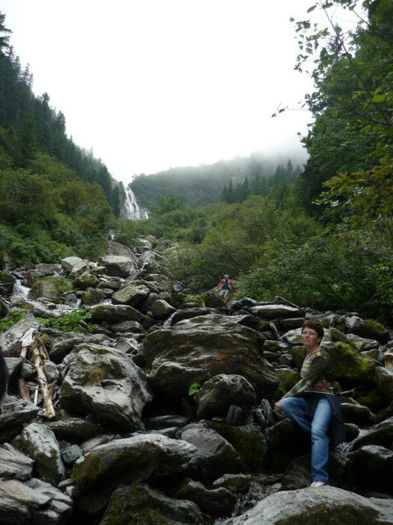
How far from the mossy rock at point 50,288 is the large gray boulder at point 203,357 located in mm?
11147

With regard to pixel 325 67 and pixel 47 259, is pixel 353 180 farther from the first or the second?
pixel 47 259

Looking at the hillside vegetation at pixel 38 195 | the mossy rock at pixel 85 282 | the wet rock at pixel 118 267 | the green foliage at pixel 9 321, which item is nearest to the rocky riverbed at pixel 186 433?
the green foliage at pixel 9 321

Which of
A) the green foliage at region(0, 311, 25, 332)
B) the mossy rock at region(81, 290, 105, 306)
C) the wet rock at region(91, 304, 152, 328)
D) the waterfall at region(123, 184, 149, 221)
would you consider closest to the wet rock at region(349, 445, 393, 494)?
the wet rock at region(91, 304, 152, 328)

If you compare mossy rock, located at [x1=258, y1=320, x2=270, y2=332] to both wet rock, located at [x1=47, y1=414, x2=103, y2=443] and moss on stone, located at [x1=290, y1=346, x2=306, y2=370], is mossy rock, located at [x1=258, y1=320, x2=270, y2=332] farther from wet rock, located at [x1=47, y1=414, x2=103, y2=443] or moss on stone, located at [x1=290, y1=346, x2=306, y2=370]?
wet rock, located at [x1=47, y1=414, x2=103, y2=443]

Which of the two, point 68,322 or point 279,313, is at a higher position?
point 279,313

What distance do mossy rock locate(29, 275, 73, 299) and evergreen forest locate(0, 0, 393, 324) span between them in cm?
710

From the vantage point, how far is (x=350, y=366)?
19.6ft

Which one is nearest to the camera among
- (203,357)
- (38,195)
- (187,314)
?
(203,357)

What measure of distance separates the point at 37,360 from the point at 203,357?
11.1 feet

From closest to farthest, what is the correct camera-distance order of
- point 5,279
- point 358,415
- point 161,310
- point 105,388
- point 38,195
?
1. point 358,415
2. point 105,388
3. point 161,310
4. point 5,279
5. point 38,195

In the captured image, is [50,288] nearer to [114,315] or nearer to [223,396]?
[114,315]

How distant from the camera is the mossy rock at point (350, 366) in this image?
230 inches

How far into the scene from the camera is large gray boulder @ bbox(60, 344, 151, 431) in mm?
4973

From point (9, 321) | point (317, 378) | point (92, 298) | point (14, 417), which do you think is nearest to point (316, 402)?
point (317, 378)
